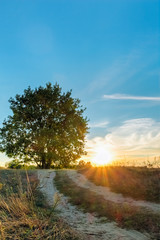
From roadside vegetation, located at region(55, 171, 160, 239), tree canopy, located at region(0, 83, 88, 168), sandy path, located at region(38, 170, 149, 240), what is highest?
tree canopy, located at region(0, 83, 88, 168)

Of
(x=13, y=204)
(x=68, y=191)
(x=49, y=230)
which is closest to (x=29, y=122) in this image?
(x=68, y=191)

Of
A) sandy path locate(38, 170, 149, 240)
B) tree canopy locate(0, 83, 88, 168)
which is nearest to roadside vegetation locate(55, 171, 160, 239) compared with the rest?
sandy path locate(38, 170, 149, 240)

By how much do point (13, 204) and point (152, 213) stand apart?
19.4 ft

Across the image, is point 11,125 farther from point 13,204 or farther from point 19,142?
point 13,204

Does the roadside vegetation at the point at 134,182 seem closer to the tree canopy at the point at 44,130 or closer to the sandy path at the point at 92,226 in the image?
the sandy path at the point at 92,226

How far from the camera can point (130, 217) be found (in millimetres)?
9078

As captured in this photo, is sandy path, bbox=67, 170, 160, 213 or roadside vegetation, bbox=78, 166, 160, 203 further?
roadside vegetation, bbox=78, 166, 160, 203

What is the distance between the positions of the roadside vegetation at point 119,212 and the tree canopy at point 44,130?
16.3 meters

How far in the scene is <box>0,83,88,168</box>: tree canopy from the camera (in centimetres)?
2995

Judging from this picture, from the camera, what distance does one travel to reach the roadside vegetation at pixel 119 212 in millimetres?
8180

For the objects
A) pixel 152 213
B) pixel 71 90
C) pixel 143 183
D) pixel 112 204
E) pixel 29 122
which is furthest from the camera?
pixel 71 90

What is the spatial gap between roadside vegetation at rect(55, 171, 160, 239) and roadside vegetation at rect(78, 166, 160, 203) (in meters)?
1.90

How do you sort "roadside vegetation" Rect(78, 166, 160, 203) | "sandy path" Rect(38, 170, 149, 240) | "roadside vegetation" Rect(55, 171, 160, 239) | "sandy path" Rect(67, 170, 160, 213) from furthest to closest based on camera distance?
1. "roadside vegetation" Rect(78, 166, 160, 203)
2. "sandy path" Rect(67, 170, 160, 213)
3. "roadside vegetation" Rect(55, 171, 160, 239)
4. "sandy path" Rect(38, 170, 149, 240)

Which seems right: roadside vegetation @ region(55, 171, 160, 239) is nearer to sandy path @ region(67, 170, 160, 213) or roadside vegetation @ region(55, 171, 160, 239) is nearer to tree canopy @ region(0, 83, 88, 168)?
sandy path @ region(67, 170, 160, 213)
